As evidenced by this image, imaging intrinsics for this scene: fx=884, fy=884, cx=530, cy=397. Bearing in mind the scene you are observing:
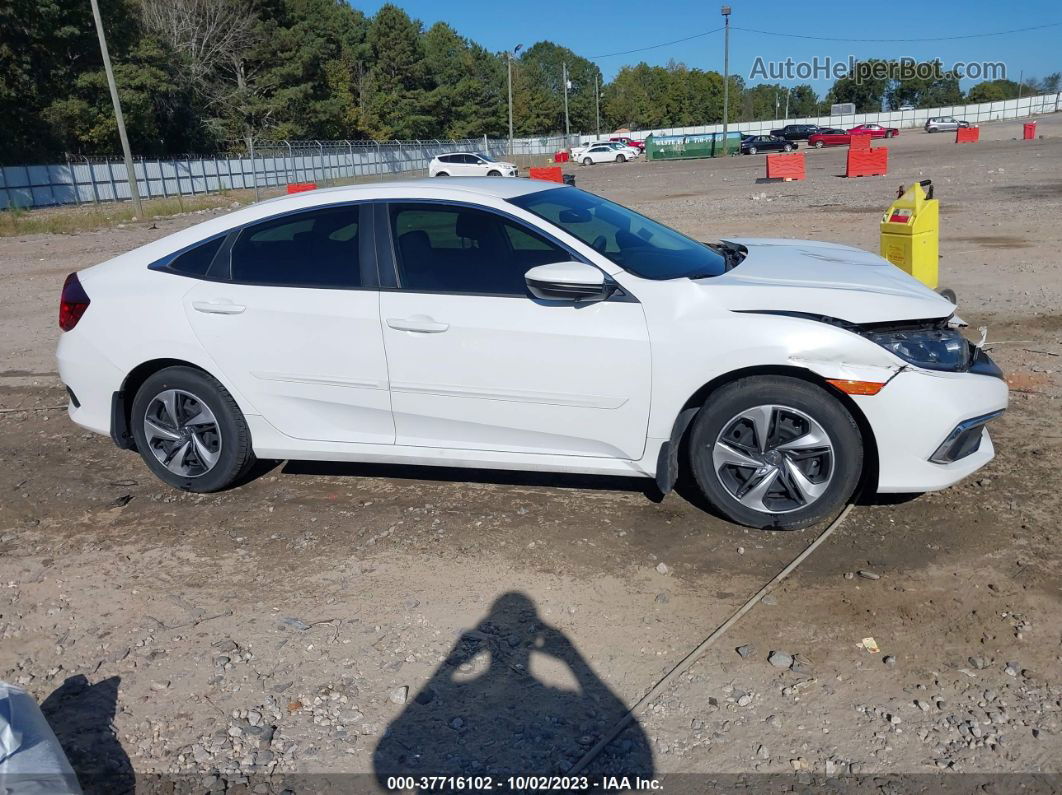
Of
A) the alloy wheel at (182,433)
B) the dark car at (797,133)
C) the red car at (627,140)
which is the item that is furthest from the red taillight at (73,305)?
the red car at (627,140)

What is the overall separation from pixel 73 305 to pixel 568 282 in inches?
116

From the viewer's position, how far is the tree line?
44750 mm

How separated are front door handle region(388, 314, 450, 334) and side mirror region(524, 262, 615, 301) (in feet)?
1.69

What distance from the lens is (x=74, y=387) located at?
5.07 meters

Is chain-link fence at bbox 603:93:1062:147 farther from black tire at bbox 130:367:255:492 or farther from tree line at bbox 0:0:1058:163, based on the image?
black tire at bbox 130:367:255:492

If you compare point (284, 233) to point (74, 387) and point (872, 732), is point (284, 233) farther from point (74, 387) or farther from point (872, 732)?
point (872, 732)

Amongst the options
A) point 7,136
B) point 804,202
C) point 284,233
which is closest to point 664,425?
point 284,233

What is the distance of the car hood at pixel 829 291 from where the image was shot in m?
3.98

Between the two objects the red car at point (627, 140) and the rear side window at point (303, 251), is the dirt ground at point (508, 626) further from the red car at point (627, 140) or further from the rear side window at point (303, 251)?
the red car at point (627, 140)

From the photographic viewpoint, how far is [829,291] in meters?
4.06

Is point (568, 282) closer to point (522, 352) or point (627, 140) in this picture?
point (522, 352)

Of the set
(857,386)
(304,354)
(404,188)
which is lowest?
(857,386)

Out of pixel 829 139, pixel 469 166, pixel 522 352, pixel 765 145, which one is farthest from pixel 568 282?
pixel 829 139

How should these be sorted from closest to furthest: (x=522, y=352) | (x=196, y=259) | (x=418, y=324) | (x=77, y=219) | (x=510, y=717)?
(x=510, y=717) → (x=522, y=352) → (x=418, y=324) → (x=196, y=259) → (x=77, y=219)
